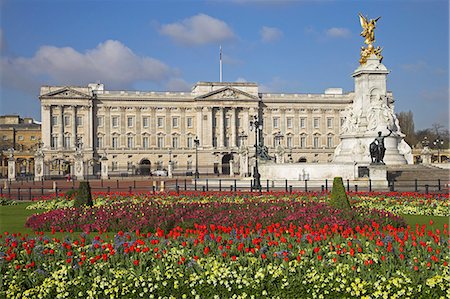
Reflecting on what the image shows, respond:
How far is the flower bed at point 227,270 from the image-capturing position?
9.02 m

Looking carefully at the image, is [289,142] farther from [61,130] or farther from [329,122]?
[61,130]

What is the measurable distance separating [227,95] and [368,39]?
55.5 metres

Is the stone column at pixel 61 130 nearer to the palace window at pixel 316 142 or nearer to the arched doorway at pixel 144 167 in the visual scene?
the arched doorway at pixel 144 167

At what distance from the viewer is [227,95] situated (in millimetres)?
98750

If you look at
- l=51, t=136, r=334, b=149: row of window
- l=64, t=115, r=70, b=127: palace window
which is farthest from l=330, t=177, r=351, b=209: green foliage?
l=64, t=115, r=70, b=127: palace window

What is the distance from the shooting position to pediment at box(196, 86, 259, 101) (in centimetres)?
9812

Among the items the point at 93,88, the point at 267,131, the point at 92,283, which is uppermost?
the point at 93,88

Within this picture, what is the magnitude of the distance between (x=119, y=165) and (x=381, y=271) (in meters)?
89.6

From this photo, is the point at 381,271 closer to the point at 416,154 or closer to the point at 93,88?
the point at 416,154

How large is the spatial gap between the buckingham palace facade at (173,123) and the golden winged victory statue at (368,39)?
165 feet

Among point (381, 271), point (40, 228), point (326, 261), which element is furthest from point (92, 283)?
point (40, 228)

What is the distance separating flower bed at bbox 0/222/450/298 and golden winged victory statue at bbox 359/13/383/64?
35234 mm

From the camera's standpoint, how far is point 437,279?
884cm

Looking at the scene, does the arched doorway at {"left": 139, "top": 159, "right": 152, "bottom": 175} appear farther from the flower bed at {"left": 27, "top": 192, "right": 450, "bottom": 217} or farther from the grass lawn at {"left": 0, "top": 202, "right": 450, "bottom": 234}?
the grass lawn at {"left": 0, "top": 202, "right": 450, "bottom": 234}
